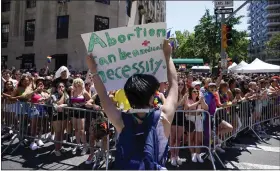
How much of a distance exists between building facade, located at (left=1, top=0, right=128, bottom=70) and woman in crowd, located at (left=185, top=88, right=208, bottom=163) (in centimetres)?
2036

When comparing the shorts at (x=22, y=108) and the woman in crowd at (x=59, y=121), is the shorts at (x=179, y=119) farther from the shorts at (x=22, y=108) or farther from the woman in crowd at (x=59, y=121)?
the shorts at (x=22, y=108)

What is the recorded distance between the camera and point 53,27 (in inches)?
1080

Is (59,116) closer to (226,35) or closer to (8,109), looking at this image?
(8,109)

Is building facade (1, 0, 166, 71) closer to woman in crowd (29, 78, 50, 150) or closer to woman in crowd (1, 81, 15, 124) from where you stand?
woman in crowd (1, 81, 15, 124)

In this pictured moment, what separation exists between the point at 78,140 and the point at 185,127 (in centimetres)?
238

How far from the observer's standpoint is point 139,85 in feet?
6.24

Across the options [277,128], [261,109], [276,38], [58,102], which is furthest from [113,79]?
[276,38]

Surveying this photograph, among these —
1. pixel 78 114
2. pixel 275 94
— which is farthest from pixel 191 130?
pixel 275 94

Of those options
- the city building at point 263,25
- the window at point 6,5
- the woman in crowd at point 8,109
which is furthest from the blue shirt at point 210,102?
the city building at point 263,25

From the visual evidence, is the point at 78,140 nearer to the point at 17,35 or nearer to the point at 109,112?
the point at 109,112

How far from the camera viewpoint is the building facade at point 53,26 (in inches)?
1027

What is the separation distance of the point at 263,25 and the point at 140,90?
12807 cm

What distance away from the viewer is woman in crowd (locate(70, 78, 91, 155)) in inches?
241

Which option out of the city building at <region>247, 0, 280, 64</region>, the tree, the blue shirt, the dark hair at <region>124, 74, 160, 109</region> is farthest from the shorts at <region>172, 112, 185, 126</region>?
the city building at <region>247, 0, 280, 64</region>
